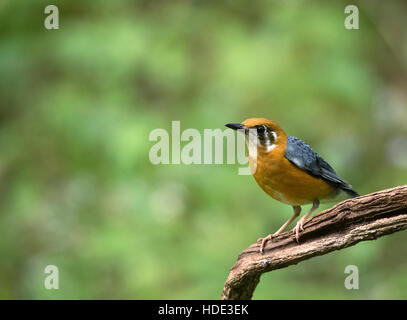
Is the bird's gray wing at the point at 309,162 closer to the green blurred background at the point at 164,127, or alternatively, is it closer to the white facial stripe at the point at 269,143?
the white facial stripe at the point at 269,143

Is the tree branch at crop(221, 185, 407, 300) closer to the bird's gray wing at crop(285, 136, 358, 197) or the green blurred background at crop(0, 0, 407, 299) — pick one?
the bird's gray wing at crop(285, 136, 358, 197)

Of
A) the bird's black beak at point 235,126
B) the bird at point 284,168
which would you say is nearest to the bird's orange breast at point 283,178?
the bird at point 284,168

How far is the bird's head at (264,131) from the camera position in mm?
4602

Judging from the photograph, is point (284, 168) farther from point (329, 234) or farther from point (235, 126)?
point (329, 234)

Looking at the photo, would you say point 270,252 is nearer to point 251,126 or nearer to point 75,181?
point 251,126

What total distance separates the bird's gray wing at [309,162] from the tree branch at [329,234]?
2.00ft

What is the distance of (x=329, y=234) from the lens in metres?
4.09

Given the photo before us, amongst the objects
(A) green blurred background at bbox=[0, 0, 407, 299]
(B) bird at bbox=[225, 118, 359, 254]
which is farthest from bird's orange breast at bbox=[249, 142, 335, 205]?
(A) green blurred background at bbox=[0, 0, 407, 299]

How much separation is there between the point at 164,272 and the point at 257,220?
1.31 metres

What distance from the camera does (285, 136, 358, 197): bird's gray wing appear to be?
184 inches

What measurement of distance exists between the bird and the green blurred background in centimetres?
144

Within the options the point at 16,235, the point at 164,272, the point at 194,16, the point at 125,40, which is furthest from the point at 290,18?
the point at 16,235

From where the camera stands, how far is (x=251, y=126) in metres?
4.60

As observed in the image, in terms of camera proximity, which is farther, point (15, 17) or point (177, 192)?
point (15, 17)
